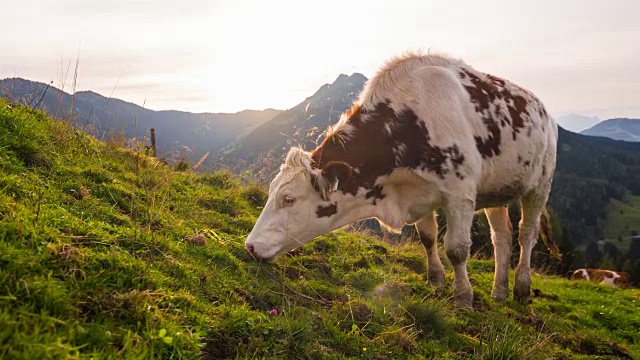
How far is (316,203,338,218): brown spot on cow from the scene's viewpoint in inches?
205

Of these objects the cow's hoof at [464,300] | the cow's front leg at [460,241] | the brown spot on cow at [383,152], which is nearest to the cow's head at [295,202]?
the brown spot on cow at [383,152]

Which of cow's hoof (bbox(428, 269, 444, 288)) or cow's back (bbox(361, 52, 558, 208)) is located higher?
cow's back (bbox(361, 52, 558, 208))

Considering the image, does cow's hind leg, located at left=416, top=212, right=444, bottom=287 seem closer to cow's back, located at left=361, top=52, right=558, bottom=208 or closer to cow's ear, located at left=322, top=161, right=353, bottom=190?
cow's back, located at left=361, top=52, right=558, bottom=208

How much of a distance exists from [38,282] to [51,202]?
1.81 meters

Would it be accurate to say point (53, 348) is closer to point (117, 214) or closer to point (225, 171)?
point (117, 214)

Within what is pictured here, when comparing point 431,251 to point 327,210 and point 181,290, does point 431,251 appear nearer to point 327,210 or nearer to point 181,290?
point 327,210

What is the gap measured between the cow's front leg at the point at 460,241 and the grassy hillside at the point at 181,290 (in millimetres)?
260

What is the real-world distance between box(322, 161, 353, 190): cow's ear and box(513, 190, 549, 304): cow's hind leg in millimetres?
3766

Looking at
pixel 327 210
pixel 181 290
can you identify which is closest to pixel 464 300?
pixel 327 210

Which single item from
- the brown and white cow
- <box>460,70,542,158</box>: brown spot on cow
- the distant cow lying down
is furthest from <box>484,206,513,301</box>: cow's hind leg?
the distant cow lying down

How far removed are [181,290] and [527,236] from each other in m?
6.27

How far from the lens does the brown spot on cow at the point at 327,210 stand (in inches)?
205

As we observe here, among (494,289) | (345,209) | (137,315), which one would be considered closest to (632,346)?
(494,289)

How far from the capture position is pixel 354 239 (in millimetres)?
8320
